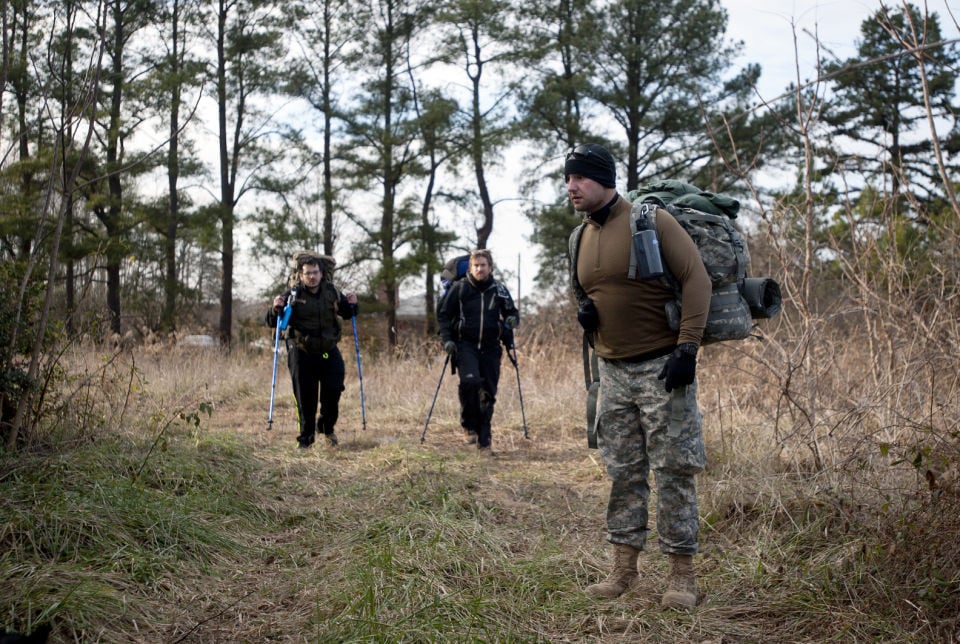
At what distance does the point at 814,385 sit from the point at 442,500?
99.7 inches

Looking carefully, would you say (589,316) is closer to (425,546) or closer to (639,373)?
(639,373)

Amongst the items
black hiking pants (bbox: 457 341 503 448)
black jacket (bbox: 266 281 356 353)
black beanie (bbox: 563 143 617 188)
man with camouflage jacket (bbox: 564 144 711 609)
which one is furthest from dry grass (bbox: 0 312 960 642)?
black beanie (bbox: 563 143 617 188)

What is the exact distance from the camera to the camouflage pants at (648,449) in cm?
354

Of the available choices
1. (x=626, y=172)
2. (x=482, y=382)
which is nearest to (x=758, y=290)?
(x=482, y=382)

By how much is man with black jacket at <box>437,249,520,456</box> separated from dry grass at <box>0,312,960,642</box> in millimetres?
1165

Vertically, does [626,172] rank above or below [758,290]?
above

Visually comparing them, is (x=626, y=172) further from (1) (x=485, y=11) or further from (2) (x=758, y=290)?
(2) (x=758, y=290)

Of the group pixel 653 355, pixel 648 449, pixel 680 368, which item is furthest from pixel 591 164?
pixel 648 449

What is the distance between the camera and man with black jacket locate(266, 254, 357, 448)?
7.79m

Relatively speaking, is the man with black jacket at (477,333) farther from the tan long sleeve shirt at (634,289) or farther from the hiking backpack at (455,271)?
the tan long sleeve shirt at (634,289)

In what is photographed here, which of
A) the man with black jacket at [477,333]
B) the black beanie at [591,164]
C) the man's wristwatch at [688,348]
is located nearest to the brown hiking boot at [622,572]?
the man's wristwatch at [688,348]

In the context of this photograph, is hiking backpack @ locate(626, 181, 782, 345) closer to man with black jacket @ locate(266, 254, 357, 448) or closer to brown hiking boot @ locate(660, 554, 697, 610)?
brown hiking boot @ locate(660, 554, 697, 610)

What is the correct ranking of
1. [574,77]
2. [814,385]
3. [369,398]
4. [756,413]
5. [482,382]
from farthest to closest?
1. [574,77]
2. [369,398]
3. [482,382]
4. [756,413]
5. [814,385]

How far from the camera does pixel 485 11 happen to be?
80.3 feet
